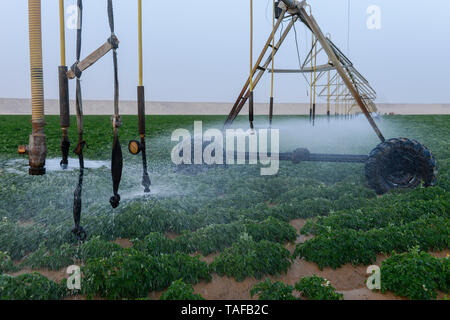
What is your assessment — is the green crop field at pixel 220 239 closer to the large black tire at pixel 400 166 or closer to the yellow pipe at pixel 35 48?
the large black tire at pixel 400 166

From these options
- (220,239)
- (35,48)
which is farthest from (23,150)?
(220,239)

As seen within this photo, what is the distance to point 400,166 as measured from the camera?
969 centimetres

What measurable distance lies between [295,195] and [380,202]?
204 cm

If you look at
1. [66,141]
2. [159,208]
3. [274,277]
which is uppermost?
[66,141]

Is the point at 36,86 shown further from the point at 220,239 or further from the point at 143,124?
the point at 220,239

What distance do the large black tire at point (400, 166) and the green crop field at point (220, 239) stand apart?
39 centimetres

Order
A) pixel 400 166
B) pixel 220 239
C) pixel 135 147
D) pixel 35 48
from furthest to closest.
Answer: pixel 400 166 → pixel 220 239 → pixel 135 147 → pixel 35 48

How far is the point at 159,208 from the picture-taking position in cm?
746

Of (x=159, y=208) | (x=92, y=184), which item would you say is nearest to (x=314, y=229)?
(x=159, y=208)

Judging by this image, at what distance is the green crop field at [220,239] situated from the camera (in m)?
4.77

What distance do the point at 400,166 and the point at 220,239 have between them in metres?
5.97

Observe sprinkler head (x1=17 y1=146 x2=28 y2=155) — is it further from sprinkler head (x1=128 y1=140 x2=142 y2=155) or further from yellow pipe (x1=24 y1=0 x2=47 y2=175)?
sprinkler head (x1=128 y1=140 x2=142 y2=155)
